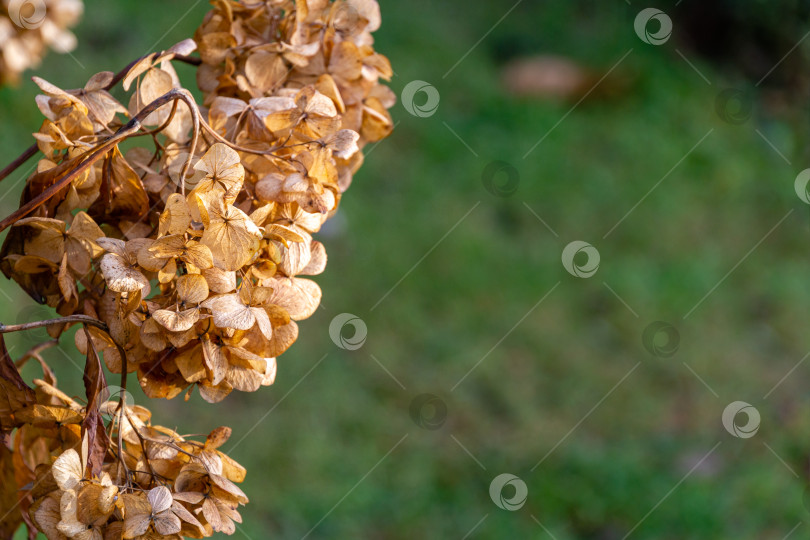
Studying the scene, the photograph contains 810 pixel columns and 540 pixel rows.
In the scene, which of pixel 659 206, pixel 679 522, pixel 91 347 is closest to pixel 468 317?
pixel 679 522

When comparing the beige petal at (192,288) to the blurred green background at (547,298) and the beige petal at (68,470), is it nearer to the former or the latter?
the beige petal at (68,470)

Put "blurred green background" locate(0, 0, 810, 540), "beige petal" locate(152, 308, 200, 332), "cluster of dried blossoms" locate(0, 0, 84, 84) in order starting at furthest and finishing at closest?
"blurred green background" locate(0, 0, 810, 540)
"cluster of dried blossoms" locate(0, 0, 84, 84)
"beige petal" locate(152, 308, 200, 332)

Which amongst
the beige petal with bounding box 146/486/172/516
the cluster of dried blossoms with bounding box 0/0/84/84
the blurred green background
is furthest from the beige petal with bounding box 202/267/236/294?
the cluster of dried blossoms with bounding box 0/0/84/84

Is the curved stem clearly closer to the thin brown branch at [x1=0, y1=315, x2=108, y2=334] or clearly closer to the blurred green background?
the thin brown branch at [x1=0, y1=315, x2=108, y2=334]

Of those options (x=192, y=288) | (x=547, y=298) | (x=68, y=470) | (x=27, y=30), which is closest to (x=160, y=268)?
(x=192, y=288)

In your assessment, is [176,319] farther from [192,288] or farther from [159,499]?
[159,499]

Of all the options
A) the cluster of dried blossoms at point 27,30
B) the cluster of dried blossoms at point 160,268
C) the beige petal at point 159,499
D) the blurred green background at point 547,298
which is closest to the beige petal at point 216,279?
the cluster of dried blossoms at point 160,268

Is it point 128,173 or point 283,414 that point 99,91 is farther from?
point 283,414
